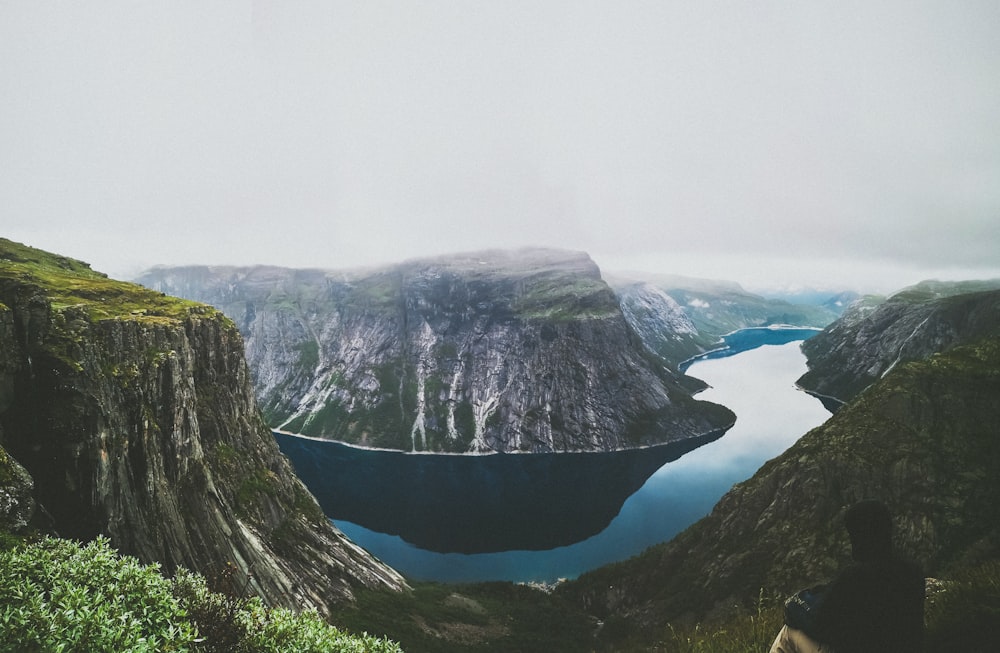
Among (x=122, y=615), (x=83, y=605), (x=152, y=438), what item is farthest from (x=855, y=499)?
(x=152, y=438)

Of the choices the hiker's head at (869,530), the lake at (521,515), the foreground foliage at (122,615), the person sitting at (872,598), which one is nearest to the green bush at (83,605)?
the foreground foliage at (122,615)

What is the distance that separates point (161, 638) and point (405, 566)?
13425 cm

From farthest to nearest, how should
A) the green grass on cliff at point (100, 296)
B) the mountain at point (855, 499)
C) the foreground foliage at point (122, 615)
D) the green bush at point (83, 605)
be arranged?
1. the mountain at point (855, 499)
2. the green grass on cliff at point (100, 296)
3. the foreground foliage at point (122, 615)
4. the green bush at point (83, 605)

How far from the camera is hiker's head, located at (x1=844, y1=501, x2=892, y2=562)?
6.52 m

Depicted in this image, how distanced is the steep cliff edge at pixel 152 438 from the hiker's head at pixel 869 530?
41.5 metres

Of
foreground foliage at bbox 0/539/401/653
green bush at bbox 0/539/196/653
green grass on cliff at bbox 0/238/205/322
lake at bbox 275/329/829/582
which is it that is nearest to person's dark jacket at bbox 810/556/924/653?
foreground foliage at bbox 0/539/401/653

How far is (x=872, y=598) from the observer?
6.47 meters

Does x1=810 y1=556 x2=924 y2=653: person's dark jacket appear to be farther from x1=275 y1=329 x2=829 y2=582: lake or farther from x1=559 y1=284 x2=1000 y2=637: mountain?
x1=275 y1=329 x2=829 y2=582: lake

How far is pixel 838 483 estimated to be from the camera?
73188 millimetres

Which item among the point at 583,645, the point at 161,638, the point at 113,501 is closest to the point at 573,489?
the point at 583,645

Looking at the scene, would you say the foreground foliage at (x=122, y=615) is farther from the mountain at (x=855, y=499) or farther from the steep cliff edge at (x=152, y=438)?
the mountain at (x=855, y=499)

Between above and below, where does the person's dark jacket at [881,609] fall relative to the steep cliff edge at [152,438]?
above

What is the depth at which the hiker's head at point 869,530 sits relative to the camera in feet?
21.4

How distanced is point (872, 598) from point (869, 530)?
884mm
